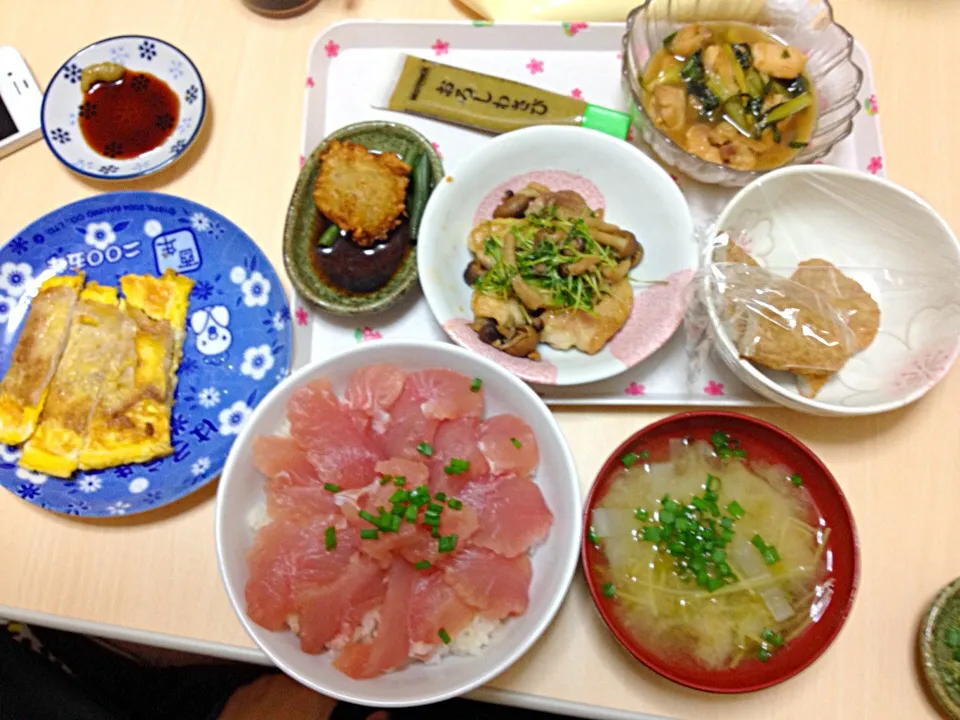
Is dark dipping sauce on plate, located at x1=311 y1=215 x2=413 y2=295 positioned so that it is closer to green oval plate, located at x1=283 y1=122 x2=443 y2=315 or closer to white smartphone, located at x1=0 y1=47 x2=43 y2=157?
green oval plate, located at x1=283 y1=122 x2=443 y2=315

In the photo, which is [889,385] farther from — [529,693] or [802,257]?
[529,693]

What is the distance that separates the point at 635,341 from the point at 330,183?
0.87 meters

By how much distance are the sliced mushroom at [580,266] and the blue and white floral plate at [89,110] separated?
3.52ft

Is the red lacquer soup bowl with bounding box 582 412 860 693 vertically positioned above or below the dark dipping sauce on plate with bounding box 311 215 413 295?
below

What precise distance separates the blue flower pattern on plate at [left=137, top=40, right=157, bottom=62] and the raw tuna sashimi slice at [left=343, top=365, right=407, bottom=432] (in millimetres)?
1182

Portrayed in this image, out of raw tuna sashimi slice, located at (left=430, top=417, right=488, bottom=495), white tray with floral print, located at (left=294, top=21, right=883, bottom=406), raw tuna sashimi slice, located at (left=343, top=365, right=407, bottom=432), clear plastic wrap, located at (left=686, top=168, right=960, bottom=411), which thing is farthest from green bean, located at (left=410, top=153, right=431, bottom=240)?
clear plastic wrap, located at (left=686, top=168, right=960, bottom=411)

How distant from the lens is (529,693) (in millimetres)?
1405

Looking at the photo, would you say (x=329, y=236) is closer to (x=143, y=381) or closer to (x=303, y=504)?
(x=143, y=381)

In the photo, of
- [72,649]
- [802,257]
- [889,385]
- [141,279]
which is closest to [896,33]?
[802,257]

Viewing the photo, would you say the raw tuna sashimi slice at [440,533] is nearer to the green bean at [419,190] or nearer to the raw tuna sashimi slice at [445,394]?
the raw tuna sashimi slice at [445,394]

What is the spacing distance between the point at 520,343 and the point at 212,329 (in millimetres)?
823

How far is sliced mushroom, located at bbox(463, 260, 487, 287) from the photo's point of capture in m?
1.64

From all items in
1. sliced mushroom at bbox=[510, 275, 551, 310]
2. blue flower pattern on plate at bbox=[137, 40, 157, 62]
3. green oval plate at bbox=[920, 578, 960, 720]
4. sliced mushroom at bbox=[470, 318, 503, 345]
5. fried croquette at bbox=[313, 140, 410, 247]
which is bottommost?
green oval plate at bbox=[920, 578, 960, 720]

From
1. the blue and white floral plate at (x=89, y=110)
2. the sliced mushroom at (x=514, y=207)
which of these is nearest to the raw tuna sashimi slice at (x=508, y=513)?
the sliced mushroom at (x=514, y=207)
